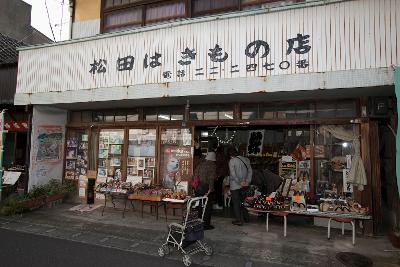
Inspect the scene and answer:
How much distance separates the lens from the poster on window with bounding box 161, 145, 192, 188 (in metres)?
10.7

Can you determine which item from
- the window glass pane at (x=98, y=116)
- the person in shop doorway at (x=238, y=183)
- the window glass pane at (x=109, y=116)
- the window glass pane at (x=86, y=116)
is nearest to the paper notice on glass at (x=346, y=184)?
the person in shop doorway at (x=238, y=183)

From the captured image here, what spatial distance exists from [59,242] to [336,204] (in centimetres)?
728

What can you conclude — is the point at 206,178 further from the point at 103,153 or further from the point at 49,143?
the point at 49,143

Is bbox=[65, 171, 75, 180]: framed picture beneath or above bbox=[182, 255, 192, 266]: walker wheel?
above

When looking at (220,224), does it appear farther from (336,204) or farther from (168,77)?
(168,77)

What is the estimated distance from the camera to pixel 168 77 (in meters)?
9.33

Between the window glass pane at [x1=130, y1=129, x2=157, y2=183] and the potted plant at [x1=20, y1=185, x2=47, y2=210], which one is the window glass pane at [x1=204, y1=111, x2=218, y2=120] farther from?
the potted plant at [x1=20, y1=185, x2=47, y2=210]

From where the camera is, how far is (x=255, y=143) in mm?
13578

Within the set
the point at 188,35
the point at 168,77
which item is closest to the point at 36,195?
the point at 168,77

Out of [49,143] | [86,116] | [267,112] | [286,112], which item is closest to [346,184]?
[286,112]

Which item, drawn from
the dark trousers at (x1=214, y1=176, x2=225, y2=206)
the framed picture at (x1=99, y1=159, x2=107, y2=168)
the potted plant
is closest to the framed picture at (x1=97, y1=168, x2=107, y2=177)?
the framed picture at (x1=99, y1=159, x2=107, y2=168)

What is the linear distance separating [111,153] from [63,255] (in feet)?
17.9

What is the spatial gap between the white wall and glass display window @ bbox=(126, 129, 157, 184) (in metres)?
3.19

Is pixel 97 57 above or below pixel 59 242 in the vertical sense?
above
